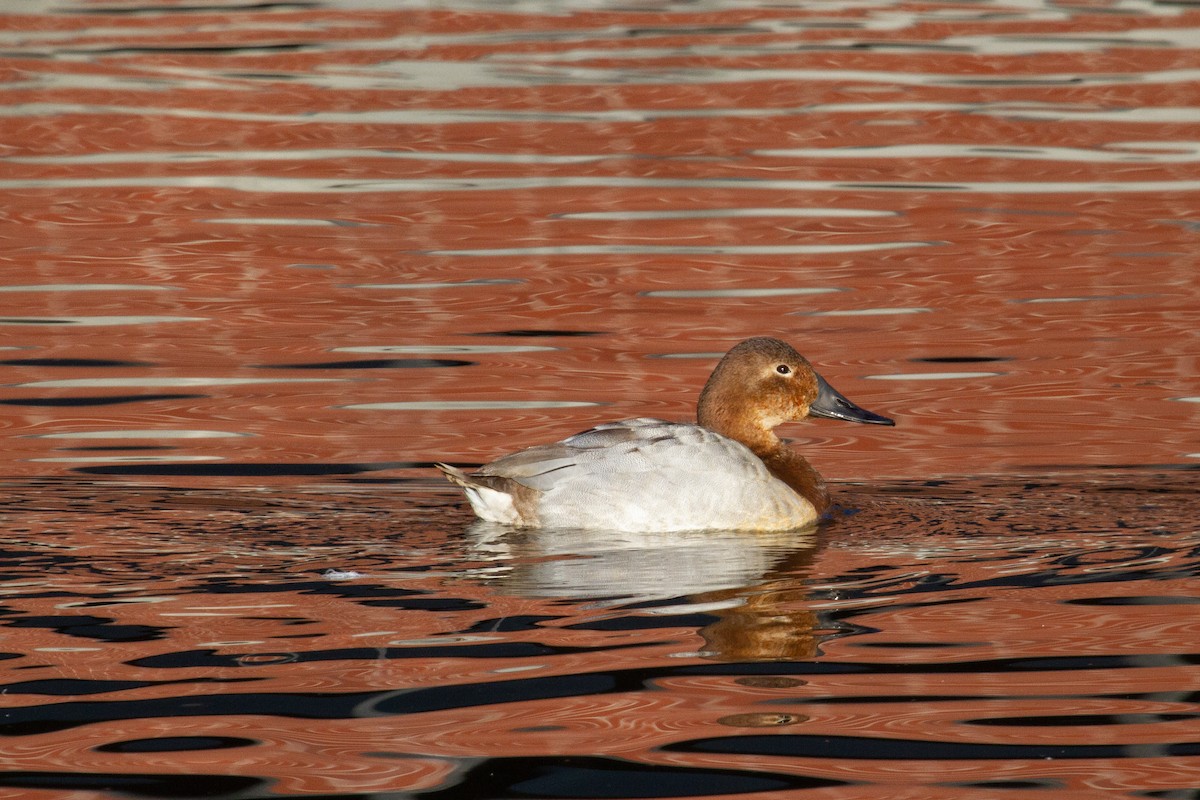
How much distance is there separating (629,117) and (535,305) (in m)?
6.76

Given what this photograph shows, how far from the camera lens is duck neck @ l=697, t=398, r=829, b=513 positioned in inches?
368

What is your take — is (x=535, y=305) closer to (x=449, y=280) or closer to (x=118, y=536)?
(x=449, y=280)

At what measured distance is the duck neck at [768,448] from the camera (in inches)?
368

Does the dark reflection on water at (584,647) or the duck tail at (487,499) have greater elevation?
the duck tail at (487,499)

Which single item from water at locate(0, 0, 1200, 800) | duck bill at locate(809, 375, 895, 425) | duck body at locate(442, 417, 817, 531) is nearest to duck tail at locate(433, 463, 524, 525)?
duck body at locate(442, 417, 817, 531)

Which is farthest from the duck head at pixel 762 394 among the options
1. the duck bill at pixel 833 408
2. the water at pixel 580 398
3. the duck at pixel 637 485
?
the duck at pixel 637 485

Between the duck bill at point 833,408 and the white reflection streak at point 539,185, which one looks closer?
the duck bill at point 833,408

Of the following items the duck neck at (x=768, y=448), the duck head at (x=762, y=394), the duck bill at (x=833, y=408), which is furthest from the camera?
the duck bill at (x=833, y=408)

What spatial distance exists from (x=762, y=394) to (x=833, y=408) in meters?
0.35

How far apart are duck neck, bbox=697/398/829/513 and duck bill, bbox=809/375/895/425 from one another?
0.77 feet

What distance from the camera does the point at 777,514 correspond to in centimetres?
885

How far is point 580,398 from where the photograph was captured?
11.3 metres

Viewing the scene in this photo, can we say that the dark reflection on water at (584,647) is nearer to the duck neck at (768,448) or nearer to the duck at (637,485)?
the duck at (637,485)

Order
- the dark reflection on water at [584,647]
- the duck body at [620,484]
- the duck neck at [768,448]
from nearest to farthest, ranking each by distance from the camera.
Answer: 1. the dark reflection on water at [584,647]
2. the duck body at [620,484]
3. the duck neck at [768,448]
